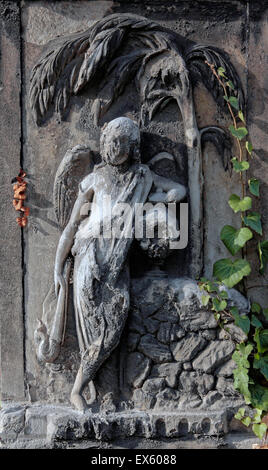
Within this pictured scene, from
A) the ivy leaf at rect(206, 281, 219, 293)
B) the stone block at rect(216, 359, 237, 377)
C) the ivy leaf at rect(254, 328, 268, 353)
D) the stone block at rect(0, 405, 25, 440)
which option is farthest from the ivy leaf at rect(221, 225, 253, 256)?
the stone block at rect(0, 405, 25, 440)

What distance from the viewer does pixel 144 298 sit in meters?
4.29

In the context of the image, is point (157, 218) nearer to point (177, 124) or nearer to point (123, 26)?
point (177, 124)

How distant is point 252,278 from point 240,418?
93cm

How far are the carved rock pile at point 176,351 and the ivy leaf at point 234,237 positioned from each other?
0.29 metres

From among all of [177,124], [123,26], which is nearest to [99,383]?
[177,124]

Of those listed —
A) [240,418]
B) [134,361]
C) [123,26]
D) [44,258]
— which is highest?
[123,26]

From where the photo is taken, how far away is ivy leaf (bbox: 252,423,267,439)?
421 cm

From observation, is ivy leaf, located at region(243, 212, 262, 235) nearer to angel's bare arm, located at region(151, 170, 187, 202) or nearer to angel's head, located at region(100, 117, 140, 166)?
angel's bare arm, located at region(151, 170, 187, 202)

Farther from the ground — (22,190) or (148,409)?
(22,190)

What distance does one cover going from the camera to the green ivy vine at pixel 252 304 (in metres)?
4.21

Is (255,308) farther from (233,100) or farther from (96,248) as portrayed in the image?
(233,100)

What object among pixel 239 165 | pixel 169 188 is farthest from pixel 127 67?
pixel 239 165

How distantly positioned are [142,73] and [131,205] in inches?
36.0

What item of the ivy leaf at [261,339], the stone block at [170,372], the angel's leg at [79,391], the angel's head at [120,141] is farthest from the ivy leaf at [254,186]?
the angel's leg at [79,391]
